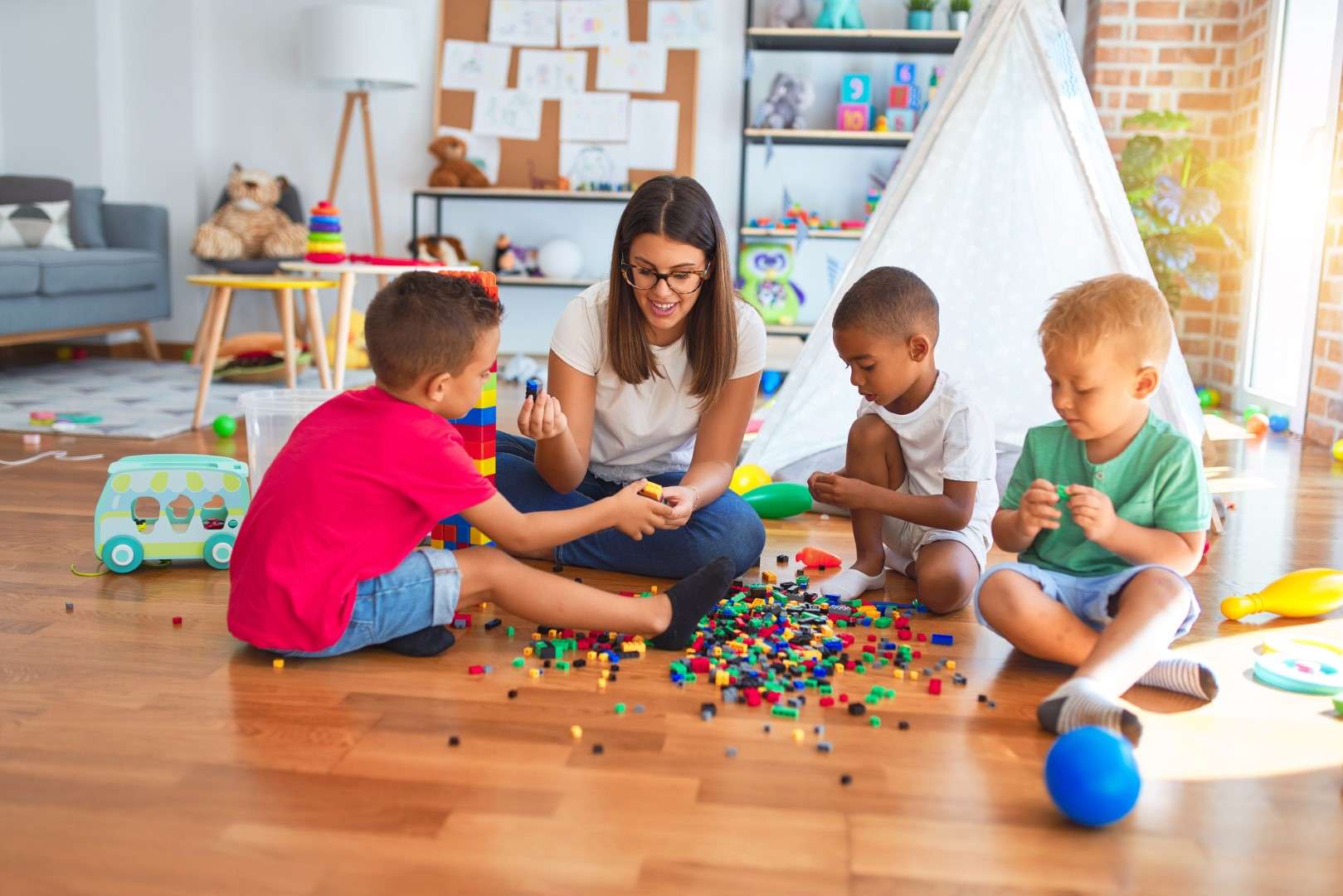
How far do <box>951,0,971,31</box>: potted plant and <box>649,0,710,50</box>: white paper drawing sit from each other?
3.83 feet

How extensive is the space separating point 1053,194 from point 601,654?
86.2 inches

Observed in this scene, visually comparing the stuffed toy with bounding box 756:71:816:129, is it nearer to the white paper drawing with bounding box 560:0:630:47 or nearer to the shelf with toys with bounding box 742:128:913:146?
the shelf with toys with bounding box 742:128:913:146

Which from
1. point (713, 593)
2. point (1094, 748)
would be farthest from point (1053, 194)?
point (1094, 748)

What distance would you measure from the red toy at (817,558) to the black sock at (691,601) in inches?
20.1

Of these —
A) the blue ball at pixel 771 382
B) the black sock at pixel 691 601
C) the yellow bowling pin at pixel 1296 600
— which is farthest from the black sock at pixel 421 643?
the blue ball at pixel 771 382

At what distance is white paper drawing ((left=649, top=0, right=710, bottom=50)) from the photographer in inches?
225

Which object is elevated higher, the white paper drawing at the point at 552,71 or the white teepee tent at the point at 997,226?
the white paper drawing at the point at 552,71

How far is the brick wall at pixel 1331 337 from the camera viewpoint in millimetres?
3852

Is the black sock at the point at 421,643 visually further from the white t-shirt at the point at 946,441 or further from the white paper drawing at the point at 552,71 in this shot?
the white paper drawing at the point at 552,71

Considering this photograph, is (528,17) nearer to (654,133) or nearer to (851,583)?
(654,133)

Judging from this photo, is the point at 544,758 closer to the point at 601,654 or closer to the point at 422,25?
the point at 601,654

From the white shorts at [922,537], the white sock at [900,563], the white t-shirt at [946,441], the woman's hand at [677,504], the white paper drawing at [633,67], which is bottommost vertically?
the white sock at [900,563]

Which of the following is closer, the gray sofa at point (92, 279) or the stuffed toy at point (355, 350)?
the gray sofa at point (92, 279)

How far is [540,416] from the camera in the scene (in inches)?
73.5
